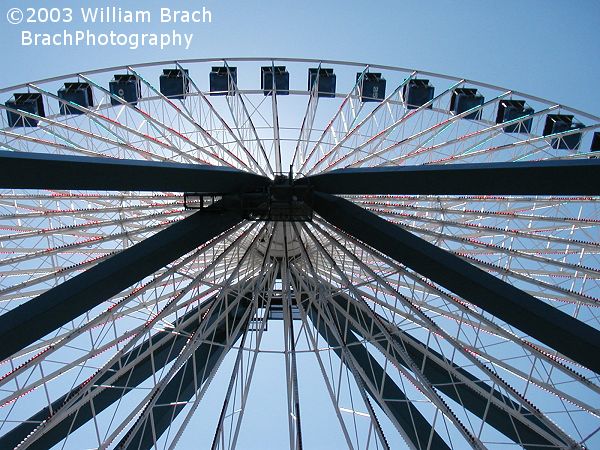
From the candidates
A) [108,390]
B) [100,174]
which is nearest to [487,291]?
[100,174]

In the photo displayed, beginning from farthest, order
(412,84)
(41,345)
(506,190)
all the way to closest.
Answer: (412,84), (41,345), (506,190)

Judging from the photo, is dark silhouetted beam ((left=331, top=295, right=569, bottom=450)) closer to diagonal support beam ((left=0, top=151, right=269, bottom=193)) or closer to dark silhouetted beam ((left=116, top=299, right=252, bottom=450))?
dark silhouetted beam ((left=116, top=299, right=252, bottom=450))

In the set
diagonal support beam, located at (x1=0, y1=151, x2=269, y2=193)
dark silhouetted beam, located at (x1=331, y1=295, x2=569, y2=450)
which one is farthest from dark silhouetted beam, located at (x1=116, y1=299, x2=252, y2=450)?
diagonal support beam, located at (x1=0, y1=151, x2=269, y2=193)

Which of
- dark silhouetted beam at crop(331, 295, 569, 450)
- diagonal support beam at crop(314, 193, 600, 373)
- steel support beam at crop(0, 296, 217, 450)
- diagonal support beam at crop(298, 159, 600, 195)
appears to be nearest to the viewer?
diagonal support beam at crop(298, 159, 600, 195)

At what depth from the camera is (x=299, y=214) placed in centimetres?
1652

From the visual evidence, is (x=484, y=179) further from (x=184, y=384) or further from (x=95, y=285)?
(x=184, y=384)

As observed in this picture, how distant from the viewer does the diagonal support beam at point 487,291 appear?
10582 mm

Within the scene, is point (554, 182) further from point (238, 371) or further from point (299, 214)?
point (238, 371)

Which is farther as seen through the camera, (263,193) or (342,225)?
(263,193)

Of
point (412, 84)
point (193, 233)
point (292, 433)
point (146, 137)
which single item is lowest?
point (292, 433)

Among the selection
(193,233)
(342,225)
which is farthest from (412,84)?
(193,233)

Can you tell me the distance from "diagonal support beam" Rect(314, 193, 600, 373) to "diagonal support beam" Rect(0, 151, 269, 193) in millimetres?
3791

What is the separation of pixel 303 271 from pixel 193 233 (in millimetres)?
9309

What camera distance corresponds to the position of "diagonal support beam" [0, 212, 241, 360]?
10719 millimetres
